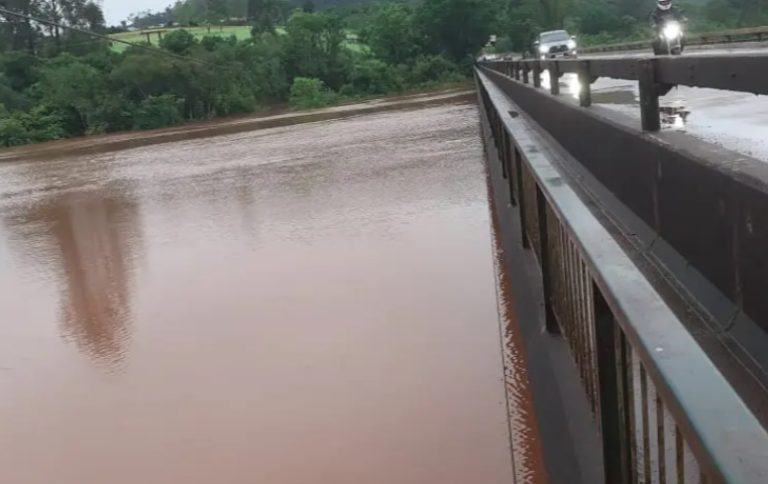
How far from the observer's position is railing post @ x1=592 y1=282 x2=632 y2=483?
2072 mm

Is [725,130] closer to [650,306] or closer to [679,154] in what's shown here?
[679,154]

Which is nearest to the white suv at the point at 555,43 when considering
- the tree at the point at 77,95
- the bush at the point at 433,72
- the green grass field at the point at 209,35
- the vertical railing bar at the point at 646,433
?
the bush at the point at 433,72

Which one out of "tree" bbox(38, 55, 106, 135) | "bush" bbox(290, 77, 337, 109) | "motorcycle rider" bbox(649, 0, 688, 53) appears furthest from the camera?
"bush" bbox(290, 77, 337, 109)

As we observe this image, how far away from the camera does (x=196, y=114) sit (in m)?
63.1

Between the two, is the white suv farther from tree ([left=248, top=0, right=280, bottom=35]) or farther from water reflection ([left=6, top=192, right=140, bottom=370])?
tree ([left=248, top=0, right=280, bottom=35])

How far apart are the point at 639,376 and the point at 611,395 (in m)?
0.36

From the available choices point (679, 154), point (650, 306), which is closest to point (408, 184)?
point (679, 154)

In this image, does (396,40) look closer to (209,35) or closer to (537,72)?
(209,35)

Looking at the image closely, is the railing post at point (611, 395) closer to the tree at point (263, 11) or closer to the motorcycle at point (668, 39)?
the motorcycle at point (668, 39)

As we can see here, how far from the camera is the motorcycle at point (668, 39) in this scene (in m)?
11.5

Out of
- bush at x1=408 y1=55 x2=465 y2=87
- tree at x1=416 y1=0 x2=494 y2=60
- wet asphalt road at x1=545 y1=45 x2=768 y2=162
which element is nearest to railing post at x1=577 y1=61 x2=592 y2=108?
wet asphalt road at x1=545 y1=45 x2=768 y2=162

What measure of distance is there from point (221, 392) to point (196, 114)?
5971 centimetres

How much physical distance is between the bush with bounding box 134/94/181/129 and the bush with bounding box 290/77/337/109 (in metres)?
9.43

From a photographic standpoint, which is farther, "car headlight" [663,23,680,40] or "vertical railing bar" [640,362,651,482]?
"car headlight" [663,23,680,40]
